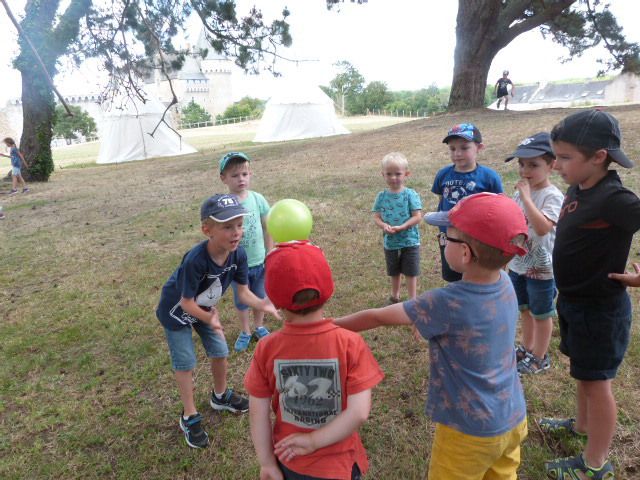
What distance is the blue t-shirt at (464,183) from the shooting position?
3.62m

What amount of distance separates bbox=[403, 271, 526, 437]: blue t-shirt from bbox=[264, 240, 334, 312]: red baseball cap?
1.36ft

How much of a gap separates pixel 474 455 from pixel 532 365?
1894 mm

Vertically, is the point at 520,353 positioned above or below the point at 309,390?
below

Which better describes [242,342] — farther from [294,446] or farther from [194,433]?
[294,446]

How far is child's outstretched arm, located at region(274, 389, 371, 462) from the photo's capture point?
1632 millimetres

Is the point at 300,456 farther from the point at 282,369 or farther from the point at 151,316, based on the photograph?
the point at 151,316

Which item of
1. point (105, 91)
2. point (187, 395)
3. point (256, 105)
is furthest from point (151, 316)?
point (256, 105)

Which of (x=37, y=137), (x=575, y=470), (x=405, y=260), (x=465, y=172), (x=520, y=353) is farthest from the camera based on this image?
(x=37, y=137)

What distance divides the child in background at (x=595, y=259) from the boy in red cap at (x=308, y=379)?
126cm

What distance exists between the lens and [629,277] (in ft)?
6.69

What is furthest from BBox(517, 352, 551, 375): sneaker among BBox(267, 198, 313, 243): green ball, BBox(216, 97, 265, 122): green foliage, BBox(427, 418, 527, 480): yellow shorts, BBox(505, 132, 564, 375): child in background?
BBox(216, 97, 265, 122): green foliage

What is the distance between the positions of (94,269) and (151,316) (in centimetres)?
224

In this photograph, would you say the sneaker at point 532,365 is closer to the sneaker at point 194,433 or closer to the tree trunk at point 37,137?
the sneaker at point 194,433

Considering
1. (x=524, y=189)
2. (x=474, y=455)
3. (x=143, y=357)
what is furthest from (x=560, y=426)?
(x=143, y=357)
